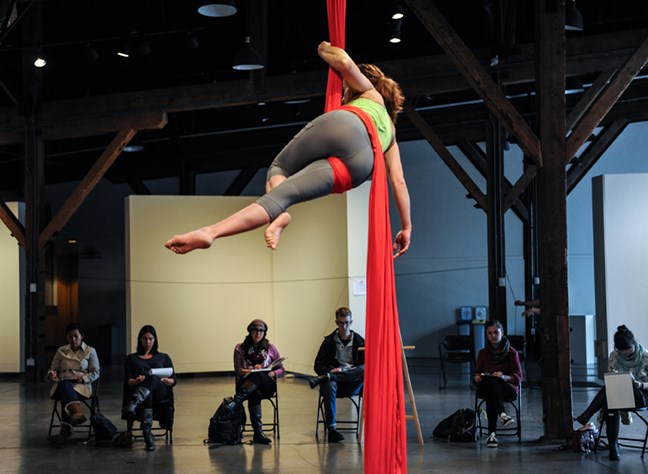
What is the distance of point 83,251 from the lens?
17953 millimetres

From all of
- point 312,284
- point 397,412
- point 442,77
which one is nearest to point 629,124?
point 442,77

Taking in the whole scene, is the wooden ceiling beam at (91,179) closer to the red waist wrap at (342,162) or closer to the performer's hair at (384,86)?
the performer's hair at (384,86)

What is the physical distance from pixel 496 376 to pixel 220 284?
6.41 meters

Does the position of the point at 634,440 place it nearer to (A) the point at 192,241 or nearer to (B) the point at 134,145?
(A) the point at 192,241

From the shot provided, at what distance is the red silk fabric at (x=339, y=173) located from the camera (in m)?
3.28

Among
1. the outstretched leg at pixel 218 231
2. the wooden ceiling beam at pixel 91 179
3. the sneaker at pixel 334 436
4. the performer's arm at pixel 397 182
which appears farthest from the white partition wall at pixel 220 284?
the outstretched leg at pixel 218 231

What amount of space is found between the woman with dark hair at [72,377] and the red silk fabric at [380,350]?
525 cm

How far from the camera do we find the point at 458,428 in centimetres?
786

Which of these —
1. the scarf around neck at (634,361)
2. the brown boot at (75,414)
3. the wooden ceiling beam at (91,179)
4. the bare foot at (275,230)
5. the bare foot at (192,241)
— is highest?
the wooden ceiling beam at (91,179)

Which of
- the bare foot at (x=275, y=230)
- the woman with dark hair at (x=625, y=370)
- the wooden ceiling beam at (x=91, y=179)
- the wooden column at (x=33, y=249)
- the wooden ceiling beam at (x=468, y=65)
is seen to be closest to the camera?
the bare foot at (x=275, y=230)

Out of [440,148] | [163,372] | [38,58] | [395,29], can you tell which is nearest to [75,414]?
[163,372]

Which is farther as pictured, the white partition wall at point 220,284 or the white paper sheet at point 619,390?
the white partition wall at point 220,284

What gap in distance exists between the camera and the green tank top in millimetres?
3455

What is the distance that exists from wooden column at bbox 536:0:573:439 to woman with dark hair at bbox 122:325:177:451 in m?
3.24
